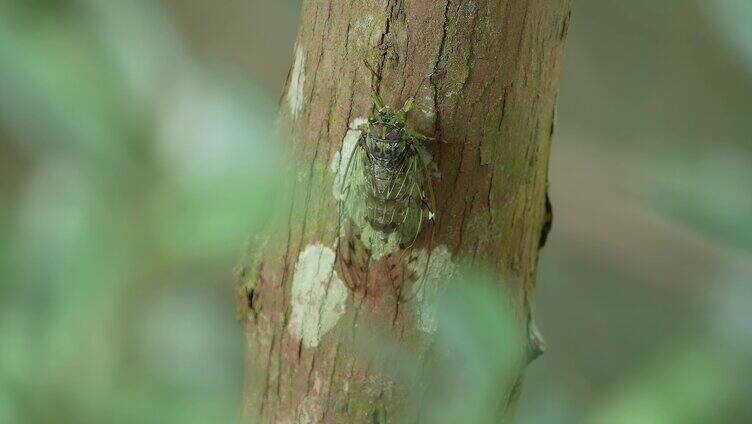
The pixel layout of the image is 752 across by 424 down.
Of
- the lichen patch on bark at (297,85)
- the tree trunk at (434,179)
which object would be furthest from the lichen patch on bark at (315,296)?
the lichen patch on bark at (297,85)

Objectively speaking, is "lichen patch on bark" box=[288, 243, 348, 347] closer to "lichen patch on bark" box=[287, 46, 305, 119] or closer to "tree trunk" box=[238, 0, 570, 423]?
"tree trunk" box=[238, 0, 570, 423]

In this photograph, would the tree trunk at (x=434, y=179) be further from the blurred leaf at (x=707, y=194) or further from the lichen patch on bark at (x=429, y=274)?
the blurred leaf at (x=707, y=194)

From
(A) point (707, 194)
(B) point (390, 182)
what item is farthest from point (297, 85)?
(A) point (707, 194)

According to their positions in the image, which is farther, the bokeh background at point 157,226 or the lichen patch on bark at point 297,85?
the lichen patch on bark at point 297,85

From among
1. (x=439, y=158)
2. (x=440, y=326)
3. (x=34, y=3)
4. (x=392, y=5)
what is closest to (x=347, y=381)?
(x=440, y=326)

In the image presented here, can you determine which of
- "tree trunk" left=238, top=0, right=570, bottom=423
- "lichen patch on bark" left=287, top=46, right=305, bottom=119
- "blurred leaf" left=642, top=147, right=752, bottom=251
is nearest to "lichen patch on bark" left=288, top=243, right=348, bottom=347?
"tree trunk" left=238, top=0, right=570, bottom=423
